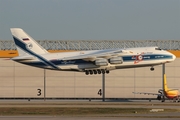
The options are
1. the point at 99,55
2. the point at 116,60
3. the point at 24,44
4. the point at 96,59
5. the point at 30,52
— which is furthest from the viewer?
the point at 24,44

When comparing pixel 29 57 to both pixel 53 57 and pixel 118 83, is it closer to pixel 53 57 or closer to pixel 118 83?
pixel 53 57

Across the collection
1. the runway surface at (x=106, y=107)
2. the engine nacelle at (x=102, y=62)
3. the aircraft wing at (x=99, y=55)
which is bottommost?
the runway surface at (x=106, y=107)

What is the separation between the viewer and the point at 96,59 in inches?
3420

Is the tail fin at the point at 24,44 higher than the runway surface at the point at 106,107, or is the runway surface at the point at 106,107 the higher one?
the tail fin at the point at 24,44

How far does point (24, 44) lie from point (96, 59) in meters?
11.8

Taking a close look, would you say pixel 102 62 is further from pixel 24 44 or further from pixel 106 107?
pixel 24 44

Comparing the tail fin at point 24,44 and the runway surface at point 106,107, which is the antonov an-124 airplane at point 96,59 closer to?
the tail fin at point 24,44

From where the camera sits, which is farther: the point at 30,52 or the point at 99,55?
the point at 30,52

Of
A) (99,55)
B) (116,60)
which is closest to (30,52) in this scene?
(99,55)

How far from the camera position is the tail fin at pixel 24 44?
290ft

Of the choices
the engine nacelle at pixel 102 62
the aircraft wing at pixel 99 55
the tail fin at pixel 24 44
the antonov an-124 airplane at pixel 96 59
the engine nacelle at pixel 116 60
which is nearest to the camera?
the engine nacelle at pixel 116 60

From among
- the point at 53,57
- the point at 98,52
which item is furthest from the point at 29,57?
the point at 98,52

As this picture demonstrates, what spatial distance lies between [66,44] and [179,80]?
22.7 meters

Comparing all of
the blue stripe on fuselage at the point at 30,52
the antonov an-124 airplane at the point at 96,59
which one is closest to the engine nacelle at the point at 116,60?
the antonov an-124 airplane at the point at 96,59
